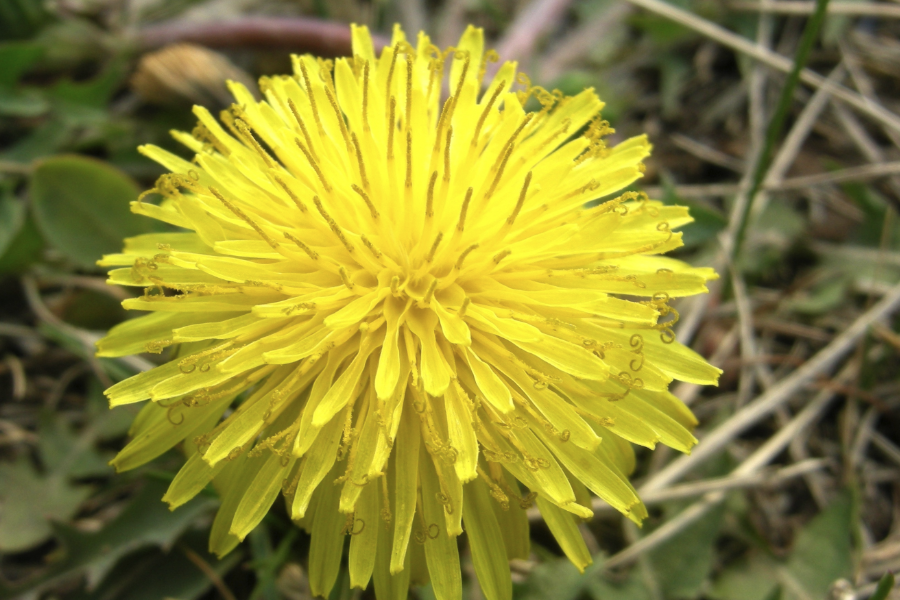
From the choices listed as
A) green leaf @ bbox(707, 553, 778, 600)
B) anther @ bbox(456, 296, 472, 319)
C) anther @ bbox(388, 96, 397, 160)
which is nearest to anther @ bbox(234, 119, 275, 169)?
anther @ bbox(388, 96, 397, 160)

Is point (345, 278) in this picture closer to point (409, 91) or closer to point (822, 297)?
point (409, 91)

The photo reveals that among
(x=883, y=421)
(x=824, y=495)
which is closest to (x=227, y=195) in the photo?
(x=824, y=495)

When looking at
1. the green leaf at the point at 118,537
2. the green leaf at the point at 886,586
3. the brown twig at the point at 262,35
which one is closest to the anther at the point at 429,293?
the green leaf at the point at 118,537

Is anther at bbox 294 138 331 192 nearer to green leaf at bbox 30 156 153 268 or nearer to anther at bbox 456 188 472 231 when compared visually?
anther at bbox 456 188 472 231

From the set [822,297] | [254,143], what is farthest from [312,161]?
[822,297]

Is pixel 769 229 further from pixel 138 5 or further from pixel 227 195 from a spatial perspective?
pixel 138 5

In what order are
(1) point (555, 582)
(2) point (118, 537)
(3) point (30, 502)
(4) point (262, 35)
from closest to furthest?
(1) point (555, 582)
(2) point (118, 537)
(3) point (30, 502)
(4) point (262, 35)
